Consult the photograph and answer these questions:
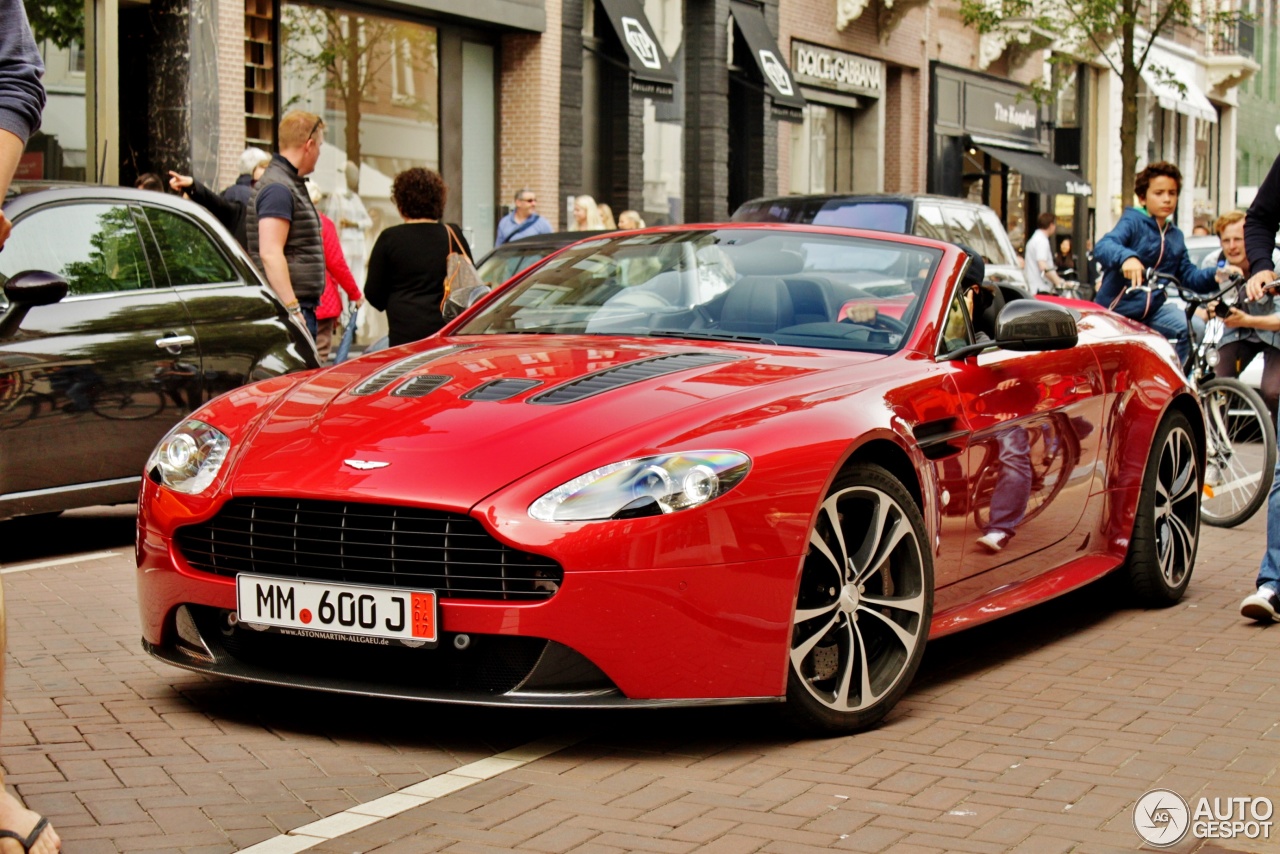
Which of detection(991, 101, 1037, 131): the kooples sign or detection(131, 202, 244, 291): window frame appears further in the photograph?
detection(991, 101, 1037, 131): the kooples sign

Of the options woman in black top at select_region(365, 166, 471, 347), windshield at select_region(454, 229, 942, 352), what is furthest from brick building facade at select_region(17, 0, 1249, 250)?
windshield at select_region(454, 229, 942, 352)

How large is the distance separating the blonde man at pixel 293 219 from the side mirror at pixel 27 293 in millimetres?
2896

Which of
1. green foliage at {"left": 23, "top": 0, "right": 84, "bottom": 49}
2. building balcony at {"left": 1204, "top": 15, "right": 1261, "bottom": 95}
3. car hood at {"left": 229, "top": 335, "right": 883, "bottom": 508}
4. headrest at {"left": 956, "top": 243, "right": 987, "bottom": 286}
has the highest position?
building balcony at {"left": 1204, "top": 15, "right": 1261, "bottom": 95}

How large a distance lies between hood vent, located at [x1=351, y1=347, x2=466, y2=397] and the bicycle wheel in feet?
16.6

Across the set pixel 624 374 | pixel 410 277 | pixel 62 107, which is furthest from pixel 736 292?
pixel 62 107

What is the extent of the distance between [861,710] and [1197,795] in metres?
0.90

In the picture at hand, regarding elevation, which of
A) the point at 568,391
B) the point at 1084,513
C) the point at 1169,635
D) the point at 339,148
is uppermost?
the point at 339,148

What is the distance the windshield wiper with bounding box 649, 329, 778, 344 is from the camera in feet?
18.7

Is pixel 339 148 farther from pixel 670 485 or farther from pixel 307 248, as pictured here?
pixel 670 485

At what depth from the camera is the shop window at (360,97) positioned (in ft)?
63.5

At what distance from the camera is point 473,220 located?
75.3 ft

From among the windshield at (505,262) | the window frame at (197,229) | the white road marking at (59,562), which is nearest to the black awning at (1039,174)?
the windshield at (505,262)

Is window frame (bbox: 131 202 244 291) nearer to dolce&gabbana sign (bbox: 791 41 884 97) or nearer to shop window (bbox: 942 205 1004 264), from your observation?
shop window (bbox: 942 205 1004 264)

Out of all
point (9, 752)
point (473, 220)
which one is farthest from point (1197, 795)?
point (473, 220)
